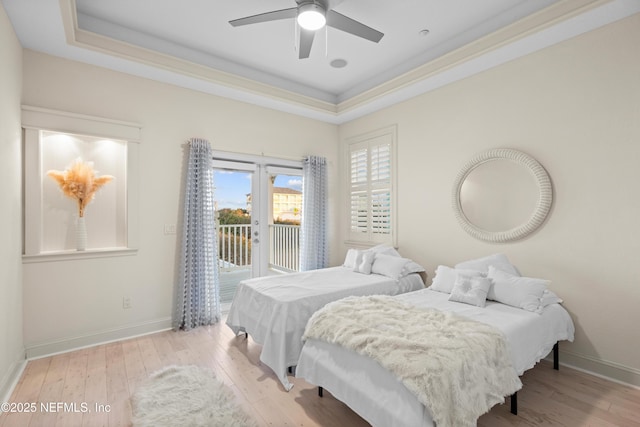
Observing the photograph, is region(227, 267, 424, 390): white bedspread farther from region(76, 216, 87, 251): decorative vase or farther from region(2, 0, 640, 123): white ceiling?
region(2, 0, 640, 123): white ceiling

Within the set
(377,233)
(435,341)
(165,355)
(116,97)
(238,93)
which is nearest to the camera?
(435,341)

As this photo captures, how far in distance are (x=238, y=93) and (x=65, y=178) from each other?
2070 mm

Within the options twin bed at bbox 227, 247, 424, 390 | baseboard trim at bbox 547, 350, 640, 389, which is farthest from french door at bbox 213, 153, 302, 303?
baseboard trim at bbox 547, 350, 640, 389

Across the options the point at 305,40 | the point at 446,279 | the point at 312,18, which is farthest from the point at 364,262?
the point at 312,18

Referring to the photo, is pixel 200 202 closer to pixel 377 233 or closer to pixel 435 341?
pixel 377 233

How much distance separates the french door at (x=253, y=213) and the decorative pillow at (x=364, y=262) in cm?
127

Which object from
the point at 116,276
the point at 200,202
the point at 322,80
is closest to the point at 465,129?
the point at 322,80

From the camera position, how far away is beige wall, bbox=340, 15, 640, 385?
97.0 inches

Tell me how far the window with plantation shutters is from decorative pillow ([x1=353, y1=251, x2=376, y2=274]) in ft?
2.08

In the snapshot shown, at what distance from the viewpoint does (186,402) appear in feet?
7.00

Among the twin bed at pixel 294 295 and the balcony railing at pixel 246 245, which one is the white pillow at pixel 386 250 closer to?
the twin bed at pixel 294 295

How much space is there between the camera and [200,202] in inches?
145

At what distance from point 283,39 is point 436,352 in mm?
3207

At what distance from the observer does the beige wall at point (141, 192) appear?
2945mm
